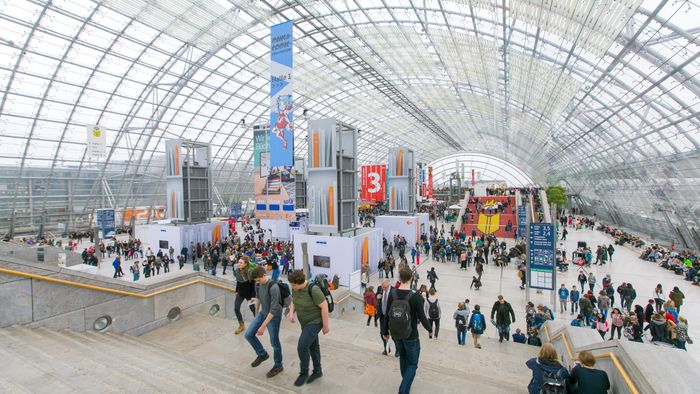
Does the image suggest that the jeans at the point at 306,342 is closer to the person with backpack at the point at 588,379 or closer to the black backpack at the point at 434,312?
the person with backpack at the point at 588,379

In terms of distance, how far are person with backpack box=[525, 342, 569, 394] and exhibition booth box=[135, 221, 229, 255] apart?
2204 centimetres

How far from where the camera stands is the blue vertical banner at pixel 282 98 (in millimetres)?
16672

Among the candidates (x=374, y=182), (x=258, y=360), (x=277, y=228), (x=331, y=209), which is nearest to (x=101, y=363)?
(x=258, y=360)

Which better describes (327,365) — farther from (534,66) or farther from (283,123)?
(534,66)

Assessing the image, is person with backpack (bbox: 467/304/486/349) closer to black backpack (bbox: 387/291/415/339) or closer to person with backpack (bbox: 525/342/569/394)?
person with backpack (bbox: 525/342/569/394)

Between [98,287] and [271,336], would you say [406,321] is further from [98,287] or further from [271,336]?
[98,287]

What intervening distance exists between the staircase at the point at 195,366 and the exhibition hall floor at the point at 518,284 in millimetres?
→ 4627

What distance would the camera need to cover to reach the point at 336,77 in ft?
114

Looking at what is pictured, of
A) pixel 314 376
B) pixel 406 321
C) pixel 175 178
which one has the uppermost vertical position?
pixel 175 178

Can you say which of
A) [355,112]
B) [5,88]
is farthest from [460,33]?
[5,88]

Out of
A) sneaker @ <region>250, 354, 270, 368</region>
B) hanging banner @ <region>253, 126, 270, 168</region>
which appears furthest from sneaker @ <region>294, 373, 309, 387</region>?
hanging banner @ <region>253, 126, 270, 168</region>

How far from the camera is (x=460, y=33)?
21609 mm

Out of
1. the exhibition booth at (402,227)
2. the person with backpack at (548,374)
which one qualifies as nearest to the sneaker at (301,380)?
the person with backpack at (548,374)

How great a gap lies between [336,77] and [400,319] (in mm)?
33885
